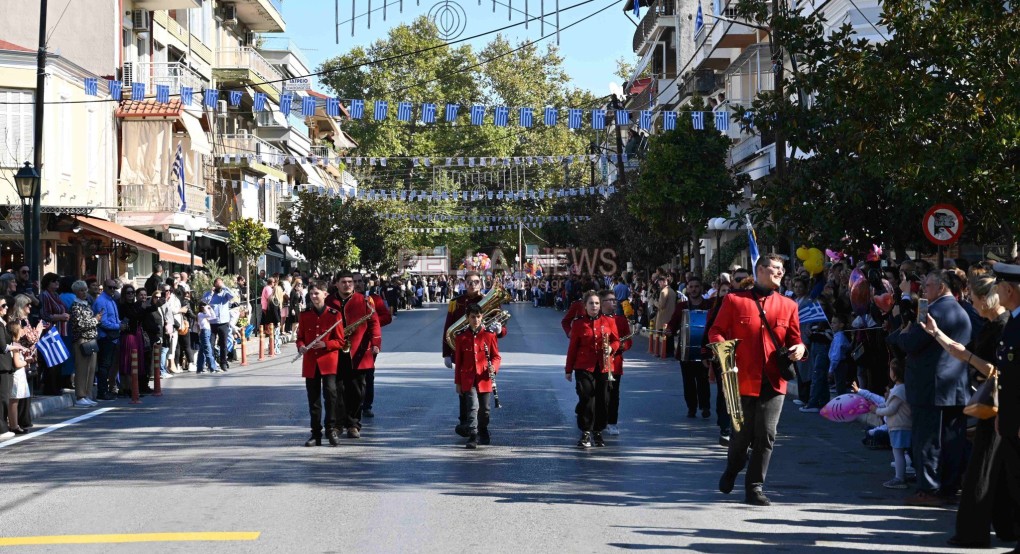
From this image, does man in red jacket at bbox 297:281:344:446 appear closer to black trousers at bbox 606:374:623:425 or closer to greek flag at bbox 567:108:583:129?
black trousers at bbox 606:374:623:425

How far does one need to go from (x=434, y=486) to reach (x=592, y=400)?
3.09m

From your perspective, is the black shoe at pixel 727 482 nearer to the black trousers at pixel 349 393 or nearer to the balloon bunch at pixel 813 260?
the black trousers at pixel 349 393

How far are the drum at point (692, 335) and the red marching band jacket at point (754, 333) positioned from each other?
17.0ft

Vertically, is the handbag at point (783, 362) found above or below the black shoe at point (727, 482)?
above

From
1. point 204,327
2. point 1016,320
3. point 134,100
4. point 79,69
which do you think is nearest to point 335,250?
point 134,100

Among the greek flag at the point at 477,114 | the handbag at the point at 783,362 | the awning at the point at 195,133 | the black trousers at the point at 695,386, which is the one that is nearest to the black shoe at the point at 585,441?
the black trousers at the point at 695,386

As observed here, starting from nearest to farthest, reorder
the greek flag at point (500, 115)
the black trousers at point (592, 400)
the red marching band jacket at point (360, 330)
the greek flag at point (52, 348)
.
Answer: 1. the black trousers at point (592, 400)
2. the red marching band jacket at point (360, 330)
3. the greek flag at point (52, 348)
4. the greek flag at point (500, 115)

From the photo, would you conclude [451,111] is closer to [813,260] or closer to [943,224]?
[813,260]

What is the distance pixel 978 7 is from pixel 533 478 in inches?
289

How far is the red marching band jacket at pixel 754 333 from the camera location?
9.40m

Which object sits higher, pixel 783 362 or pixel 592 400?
pixel 783 362

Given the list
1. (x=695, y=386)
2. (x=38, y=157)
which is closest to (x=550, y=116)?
(x=38, y=157)

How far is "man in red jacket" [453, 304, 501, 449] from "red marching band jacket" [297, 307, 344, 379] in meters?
1.20

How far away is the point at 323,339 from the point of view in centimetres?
1289
